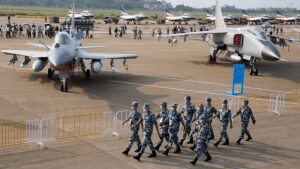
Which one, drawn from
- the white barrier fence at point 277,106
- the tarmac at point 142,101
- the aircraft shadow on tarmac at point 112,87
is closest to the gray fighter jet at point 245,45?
the tarmac at point 142,101

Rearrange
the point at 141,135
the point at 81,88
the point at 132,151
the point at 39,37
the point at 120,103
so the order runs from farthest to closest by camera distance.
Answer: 1. the point at 39,37
2. the point at 81,88
3. the point at 120,103
4. the point at 141,135
5. the point at 132,151

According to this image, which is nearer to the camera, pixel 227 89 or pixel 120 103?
pixel 120 103

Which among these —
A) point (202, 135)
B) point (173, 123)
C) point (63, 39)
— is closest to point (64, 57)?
point (63, 39)

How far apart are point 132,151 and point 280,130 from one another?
19.5 ft

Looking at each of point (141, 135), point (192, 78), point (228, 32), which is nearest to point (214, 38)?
point (228, 32)

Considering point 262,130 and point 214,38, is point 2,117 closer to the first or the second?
point 262,130

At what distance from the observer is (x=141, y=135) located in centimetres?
1424

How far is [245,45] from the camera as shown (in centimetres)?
2930

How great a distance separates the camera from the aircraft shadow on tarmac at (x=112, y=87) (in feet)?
64.0

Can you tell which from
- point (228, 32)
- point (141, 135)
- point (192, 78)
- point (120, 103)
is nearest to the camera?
point (141, 135)

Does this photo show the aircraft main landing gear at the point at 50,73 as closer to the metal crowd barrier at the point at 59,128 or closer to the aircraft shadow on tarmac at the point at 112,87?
the aircraft shadow on tarmac at the point at 112,87

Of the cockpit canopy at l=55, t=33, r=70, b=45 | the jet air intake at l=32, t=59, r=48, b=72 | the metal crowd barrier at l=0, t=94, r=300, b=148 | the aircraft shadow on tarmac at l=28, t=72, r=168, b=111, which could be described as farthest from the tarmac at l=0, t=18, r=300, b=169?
the cockpit canopy at l=55, t=33, r=70, b=45

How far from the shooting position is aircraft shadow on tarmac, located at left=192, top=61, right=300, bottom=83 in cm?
2885

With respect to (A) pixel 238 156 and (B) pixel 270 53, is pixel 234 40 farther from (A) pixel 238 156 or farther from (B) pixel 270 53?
(A) pixel 238 156
